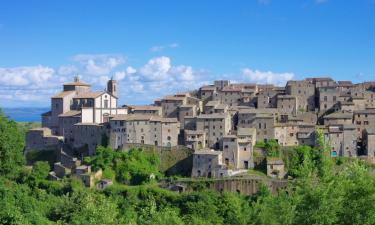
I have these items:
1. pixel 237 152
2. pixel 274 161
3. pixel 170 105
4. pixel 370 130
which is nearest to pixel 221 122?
pixel 237 152

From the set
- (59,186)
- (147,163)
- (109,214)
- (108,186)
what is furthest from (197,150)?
(109,214)

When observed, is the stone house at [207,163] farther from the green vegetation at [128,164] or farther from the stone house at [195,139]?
the green vegetation at [128,164]

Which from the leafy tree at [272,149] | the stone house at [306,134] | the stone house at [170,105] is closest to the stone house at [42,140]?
the stone house at [170,105]

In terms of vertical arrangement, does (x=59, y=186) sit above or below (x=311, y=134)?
below

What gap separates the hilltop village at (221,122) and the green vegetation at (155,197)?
2638 mm

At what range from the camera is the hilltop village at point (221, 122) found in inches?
2170

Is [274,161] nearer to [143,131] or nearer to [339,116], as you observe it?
[339,116]

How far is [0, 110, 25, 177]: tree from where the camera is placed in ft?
177

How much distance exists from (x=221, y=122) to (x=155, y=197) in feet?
39.3

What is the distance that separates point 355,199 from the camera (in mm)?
20016

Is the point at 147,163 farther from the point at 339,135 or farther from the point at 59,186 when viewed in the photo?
the point at 339,135

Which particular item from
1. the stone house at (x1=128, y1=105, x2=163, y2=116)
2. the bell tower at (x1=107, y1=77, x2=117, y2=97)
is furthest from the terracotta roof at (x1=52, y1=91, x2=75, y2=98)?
the stone house at (x1=128, y1=105, x2=163, y2=116)

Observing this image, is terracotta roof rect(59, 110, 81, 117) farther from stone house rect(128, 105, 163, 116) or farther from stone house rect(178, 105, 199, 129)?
stone house rect(178, 105, 199, 129)

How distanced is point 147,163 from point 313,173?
36.2m
